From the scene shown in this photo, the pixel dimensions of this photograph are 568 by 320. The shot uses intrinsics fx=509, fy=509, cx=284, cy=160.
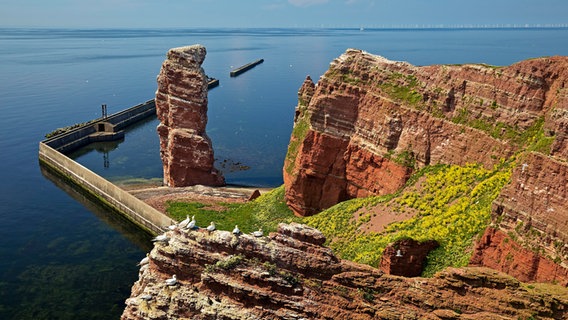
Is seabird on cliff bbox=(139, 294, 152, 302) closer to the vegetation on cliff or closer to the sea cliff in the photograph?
the sea cliff

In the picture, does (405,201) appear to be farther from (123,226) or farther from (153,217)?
(123,226)

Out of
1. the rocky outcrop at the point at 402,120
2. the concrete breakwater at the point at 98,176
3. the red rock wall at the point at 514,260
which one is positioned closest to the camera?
the red rock wall at the point at 514,260

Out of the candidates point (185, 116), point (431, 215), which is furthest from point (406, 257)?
point (185, 116)

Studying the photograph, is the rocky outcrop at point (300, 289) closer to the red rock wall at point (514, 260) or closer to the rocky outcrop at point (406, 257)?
the red rock wall at point (514, 260)

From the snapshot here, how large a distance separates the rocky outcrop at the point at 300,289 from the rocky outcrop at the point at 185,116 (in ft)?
131

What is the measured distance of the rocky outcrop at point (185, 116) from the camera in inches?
2554

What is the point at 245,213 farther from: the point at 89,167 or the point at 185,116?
the point at 89,167

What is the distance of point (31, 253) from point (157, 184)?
A: 79.0ft

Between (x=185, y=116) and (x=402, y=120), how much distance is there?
1261 inches

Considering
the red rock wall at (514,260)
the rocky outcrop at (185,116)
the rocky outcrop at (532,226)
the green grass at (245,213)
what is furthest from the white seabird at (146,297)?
the rocky outcrop at (185,116)

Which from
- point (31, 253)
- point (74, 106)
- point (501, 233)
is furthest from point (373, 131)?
point (74, 106)

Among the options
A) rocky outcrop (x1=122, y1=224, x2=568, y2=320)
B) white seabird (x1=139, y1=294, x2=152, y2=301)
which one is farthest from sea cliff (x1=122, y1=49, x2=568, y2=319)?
white seabird (x1=139, y1=294, x2=152, y2=301)

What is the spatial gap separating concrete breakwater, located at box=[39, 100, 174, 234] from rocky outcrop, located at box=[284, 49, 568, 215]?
16.4m

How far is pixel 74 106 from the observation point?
441ft
